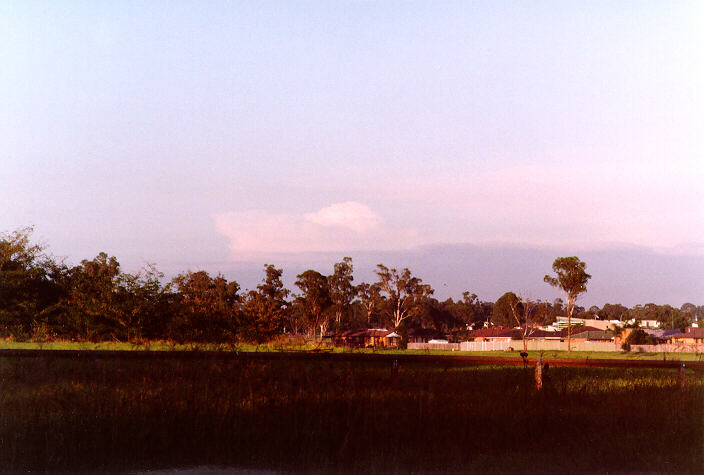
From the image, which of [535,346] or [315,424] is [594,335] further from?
[315,424]

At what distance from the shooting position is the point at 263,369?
620 inches

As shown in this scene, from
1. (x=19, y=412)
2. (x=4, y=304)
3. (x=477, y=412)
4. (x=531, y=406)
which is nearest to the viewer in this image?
Answer: (x=19, y=412)

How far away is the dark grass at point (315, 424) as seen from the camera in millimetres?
10742

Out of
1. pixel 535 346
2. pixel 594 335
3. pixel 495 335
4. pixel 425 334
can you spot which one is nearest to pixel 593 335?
pixel 594 335

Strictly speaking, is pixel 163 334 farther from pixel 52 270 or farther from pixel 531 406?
pixel 531 406

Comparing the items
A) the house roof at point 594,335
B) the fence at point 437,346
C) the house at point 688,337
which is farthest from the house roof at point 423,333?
the house at point 688,337

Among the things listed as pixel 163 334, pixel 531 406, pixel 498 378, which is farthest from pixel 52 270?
pixel 531 406

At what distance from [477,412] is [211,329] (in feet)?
102

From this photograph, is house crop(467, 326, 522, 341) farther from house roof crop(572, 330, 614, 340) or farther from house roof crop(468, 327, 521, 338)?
house roof crop(572, 330, 614, 340)

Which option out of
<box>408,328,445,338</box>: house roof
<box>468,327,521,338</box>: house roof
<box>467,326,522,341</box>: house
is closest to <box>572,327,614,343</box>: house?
<box>467,326,522,341</box>: house

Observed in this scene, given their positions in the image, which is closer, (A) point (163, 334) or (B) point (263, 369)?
(B) point (263, 369)

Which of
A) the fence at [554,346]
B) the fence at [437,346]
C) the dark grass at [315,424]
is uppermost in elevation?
the dark grass at [315,424]

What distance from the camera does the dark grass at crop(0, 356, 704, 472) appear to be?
10742 millimetres

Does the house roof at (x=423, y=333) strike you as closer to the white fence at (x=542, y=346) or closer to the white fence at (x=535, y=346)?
the white fence at (x=542, y=346)
